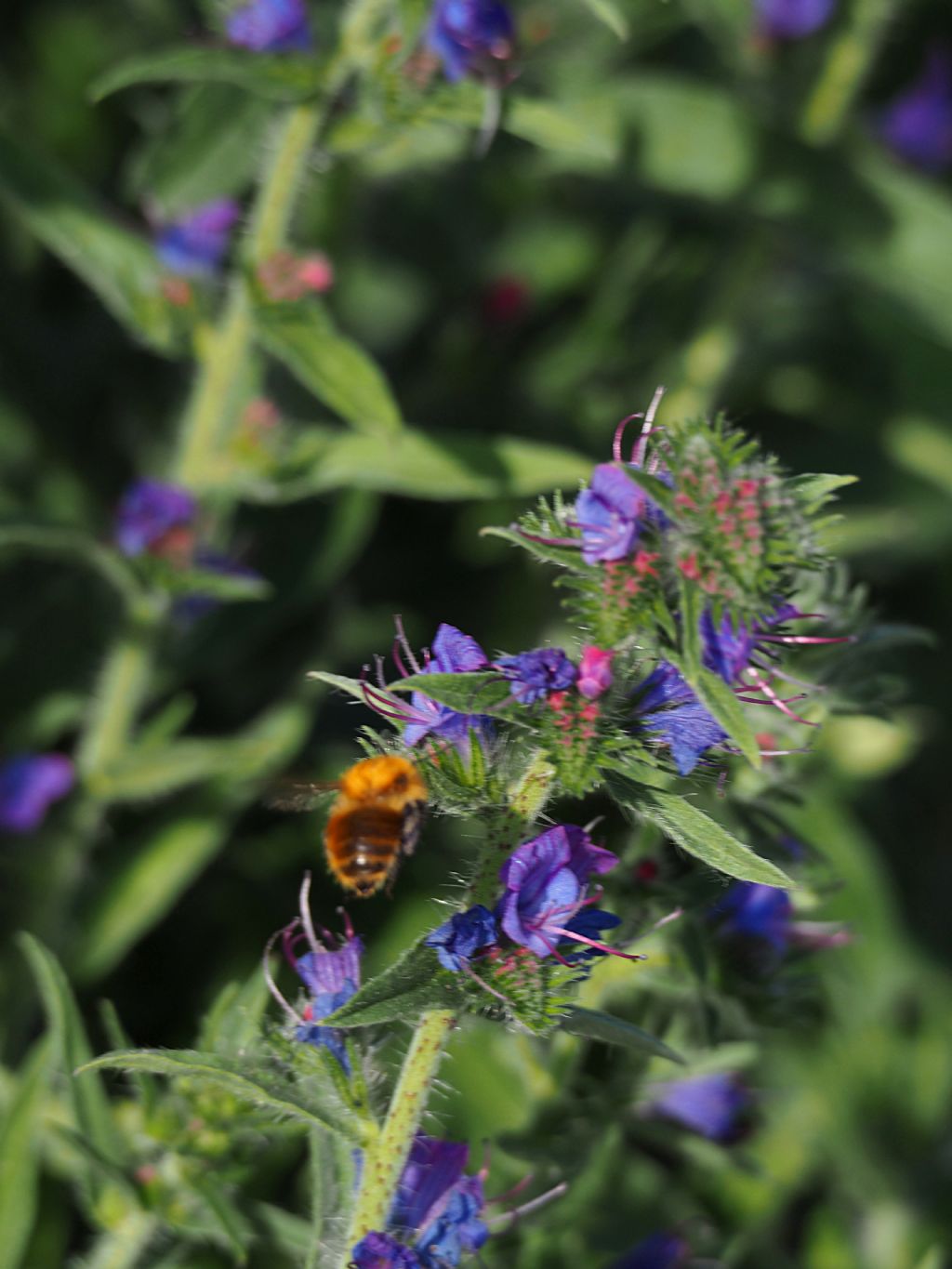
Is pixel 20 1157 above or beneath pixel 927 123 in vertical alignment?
beneath

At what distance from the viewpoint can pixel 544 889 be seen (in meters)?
1.71

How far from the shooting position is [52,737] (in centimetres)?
338

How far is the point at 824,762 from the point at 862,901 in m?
1.06

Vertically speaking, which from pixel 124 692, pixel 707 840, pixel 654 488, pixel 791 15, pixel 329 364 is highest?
pixel 791 15

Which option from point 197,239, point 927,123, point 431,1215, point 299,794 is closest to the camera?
point 431,1215

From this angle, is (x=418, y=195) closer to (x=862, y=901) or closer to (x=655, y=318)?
Result: (x=655, y=318)

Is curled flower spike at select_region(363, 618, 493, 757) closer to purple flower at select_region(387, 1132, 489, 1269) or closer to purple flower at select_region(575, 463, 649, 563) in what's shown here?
purple flower at select_region(575, 463, 649, 563)

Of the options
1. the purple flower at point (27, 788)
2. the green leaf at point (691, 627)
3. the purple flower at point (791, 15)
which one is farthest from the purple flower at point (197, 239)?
the green leaf at point (691, 627)

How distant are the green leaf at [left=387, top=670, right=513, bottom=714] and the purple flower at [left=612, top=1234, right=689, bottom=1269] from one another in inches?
43.0

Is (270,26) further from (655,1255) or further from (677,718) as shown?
(655,1255)

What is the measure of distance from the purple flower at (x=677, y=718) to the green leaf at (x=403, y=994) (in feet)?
1.14

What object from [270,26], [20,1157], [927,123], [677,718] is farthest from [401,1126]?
[927,123]

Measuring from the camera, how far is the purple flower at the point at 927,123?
4328 millimetres

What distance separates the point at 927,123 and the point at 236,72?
2387 mm
